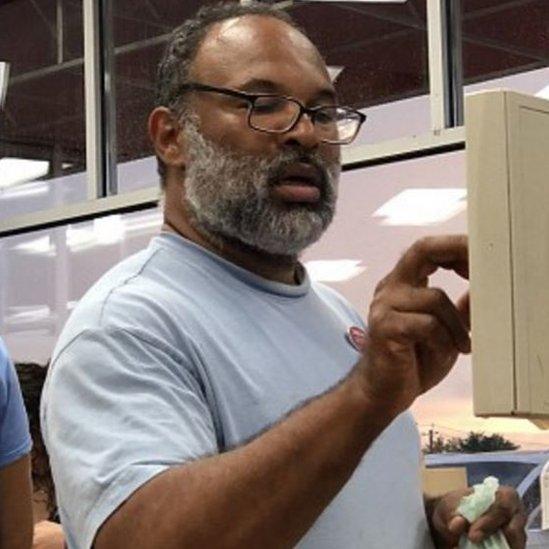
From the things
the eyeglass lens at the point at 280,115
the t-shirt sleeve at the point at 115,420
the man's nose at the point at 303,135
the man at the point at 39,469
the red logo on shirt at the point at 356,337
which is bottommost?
the man at the point at 39,469

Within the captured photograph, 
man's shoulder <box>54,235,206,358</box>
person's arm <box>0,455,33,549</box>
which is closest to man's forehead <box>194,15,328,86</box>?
man's shoulder <box>54,235,206,358</box>

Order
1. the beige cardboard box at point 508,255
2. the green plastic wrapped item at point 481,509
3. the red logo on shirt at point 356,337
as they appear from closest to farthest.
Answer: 1. the beige cardboard box at point 508,255
2. the green plastic wrapped item at point 481,509
3. the red logo on shirt at point 356,337

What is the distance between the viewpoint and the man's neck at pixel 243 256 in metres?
1.36

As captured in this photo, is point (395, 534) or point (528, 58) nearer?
point (395, 534)

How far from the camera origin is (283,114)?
130 cm

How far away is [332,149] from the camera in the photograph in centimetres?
136

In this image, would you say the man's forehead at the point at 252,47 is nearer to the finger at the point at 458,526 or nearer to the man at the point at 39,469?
the finger at the point at 458,526

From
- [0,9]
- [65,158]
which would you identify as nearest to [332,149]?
[65,158]

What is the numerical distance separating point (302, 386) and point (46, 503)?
1.24m

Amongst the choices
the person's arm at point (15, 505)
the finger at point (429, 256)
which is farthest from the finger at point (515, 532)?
the person's arm at point (15, 505)

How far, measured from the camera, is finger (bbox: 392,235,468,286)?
922 mm

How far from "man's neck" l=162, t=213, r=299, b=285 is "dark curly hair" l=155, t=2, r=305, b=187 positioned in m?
0.14

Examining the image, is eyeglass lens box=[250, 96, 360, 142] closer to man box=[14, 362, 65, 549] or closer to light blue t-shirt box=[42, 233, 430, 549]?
light blue t-shirt box=[42, 233, 430, 549]

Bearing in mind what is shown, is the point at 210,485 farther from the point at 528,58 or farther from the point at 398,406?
the point at 528,58
